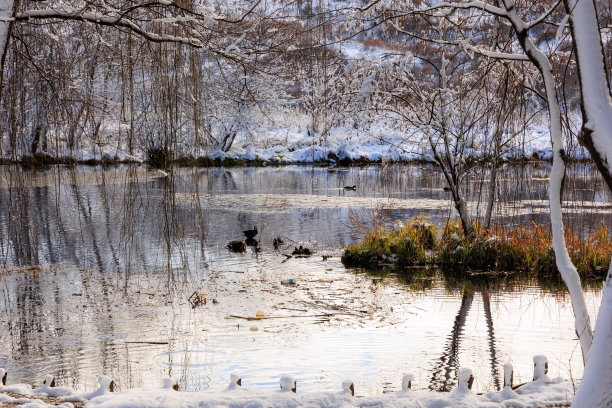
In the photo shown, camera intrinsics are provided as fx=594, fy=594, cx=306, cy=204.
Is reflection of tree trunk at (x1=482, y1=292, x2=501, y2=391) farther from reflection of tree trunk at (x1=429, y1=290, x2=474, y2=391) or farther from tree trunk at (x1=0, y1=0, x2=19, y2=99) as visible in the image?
tree trunk at (x1=0, y1=0, x2=19, y2=99)

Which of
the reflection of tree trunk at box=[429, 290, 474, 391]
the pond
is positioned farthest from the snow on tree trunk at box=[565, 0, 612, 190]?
the reflection of tree trunk at box=[429, 290, 474, 391]

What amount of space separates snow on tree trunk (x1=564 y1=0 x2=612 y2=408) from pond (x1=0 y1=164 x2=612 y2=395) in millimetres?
974

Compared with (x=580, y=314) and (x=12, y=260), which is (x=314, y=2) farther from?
(x=12, y=260)

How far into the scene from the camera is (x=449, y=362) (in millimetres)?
5969

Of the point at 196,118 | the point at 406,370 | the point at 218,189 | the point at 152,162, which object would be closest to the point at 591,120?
the point at 196,118

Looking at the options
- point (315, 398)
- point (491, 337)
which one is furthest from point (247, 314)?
point (315, 398)

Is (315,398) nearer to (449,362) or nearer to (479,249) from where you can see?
(449,362)

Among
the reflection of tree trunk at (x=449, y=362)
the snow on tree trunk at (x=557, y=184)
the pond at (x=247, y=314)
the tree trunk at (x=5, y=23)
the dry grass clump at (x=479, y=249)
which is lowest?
the reflection of tree trunk at (x=449, y=362)

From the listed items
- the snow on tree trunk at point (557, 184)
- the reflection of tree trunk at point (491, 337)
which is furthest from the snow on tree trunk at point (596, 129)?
the reflection of tree trunk at point (491, 337)

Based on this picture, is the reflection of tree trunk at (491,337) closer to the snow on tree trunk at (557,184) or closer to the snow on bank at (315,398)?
the snow on bank at (315,398)

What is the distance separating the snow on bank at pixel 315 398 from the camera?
154 inches

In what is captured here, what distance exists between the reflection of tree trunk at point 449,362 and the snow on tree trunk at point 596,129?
271 cm

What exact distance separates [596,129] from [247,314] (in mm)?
5624

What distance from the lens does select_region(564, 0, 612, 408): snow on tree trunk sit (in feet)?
8.67
